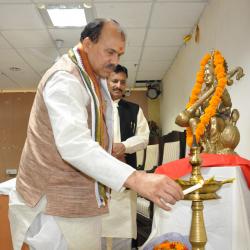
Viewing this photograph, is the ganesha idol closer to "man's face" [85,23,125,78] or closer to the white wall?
the white wall

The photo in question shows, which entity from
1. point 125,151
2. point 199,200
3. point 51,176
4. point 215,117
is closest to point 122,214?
point 125,151

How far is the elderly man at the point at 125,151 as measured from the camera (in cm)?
209

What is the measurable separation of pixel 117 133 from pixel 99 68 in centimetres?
111

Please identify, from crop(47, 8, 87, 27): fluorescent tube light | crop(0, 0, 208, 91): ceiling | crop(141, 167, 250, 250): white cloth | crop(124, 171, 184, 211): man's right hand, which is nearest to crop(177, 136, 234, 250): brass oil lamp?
crop(124, 171, 184, 211): man's right hand

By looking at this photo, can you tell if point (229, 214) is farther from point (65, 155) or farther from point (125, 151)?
point (65, 155)

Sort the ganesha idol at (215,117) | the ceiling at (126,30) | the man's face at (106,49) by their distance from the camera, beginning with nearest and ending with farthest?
1. the man's face at (106,49)
2. the ganesha idol at (215,117)
3. the ceiling at (126,30)

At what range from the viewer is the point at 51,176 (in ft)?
3.68

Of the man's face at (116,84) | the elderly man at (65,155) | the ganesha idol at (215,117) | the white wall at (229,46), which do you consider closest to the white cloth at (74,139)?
the elderly man at (65,155)

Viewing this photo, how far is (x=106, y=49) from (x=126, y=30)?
3.05m

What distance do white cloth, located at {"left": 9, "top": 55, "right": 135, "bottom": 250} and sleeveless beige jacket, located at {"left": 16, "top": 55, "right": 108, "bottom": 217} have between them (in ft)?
0.15

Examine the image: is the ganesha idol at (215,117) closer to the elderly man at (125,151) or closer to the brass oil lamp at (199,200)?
the elderly man at (125,151)

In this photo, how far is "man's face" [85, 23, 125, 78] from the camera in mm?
1246

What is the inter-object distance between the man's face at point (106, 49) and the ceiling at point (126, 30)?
7.61ft

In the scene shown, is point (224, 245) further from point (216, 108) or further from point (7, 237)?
point (7, 237)
